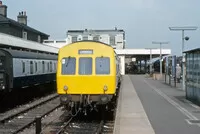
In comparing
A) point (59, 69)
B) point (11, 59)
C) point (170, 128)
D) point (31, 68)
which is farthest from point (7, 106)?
point (170, 128)

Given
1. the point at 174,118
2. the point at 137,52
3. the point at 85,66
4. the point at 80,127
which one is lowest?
the point at 80,127

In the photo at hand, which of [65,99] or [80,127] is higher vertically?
[65,99]

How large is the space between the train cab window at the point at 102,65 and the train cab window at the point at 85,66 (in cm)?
27

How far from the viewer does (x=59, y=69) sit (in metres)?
14.7

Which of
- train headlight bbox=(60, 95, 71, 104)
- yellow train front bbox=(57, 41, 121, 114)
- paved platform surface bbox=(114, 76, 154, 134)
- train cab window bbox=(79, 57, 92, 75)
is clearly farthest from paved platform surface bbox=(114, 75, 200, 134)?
train cab window bbox=(79, 57, 92, 75)

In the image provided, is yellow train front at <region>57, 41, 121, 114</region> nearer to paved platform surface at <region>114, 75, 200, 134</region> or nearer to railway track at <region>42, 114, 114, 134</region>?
railway track at <region>42, 114, 114, 134</region>

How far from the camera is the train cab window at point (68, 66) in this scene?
1451cm

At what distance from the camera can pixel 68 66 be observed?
1462 centimetres

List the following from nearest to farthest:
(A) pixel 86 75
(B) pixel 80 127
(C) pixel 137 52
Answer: (B) pixel 80 127, (A) pixel 86 75, (C) pixel 137 52

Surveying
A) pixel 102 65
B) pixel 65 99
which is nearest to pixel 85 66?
pixel 102 65

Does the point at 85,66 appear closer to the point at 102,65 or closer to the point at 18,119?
the point at 102,65

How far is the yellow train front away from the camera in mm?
14094

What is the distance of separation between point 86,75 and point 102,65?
2.23ft

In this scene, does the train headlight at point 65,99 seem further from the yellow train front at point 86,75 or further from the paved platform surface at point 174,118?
the paved platform surface at point 174,118
